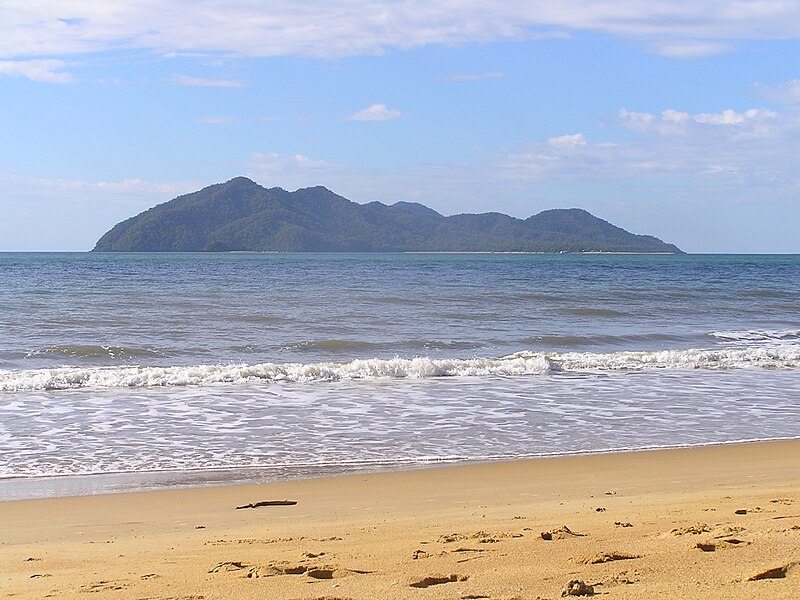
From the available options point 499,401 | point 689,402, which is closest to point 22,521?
point 499,401

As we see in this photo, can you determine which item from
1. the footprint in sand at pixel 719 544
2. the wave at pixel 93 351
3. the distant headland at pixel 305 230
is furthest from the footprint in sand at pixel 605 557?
the distant headland at pixel 305 230

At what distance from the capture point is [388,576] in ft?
14.0

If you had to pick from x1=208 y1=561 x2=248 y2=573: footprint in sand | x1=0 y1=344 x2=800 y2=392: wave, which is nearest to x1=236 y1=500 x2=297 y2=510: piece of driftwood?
x1=208 y1=561 x2=248 y2=573: footprint in sand

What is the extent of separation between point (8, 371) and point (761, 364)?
569 inches

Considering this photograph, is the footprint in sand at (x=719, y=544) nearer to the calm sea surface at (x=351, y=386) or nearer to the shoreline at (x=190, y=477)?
the shoreline at (x=190, y=477)

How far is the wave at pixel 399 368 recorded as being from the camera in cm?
1405

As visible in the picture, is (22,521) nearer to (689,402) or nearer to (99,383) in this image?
(99,383)

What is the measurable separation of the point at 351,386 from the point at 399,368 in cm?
169

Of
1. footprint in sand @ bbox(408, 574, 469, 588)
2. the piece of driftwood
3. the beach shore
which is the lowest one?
the piece of driftwood

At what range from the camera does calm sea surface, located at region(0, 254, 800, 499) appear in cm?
889

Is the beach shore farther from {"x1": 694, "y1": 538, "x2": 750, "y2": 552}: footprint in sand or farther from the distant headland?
the distant headland

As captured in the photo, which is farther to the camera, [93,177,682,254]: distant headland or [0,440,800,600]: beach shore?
[93,177,682,254]: distant headland

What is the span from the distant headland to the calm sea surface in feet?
432

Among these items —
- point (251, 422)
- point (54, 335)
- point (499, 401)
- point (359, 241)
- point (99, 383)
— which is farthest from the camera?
point (359, 241)
